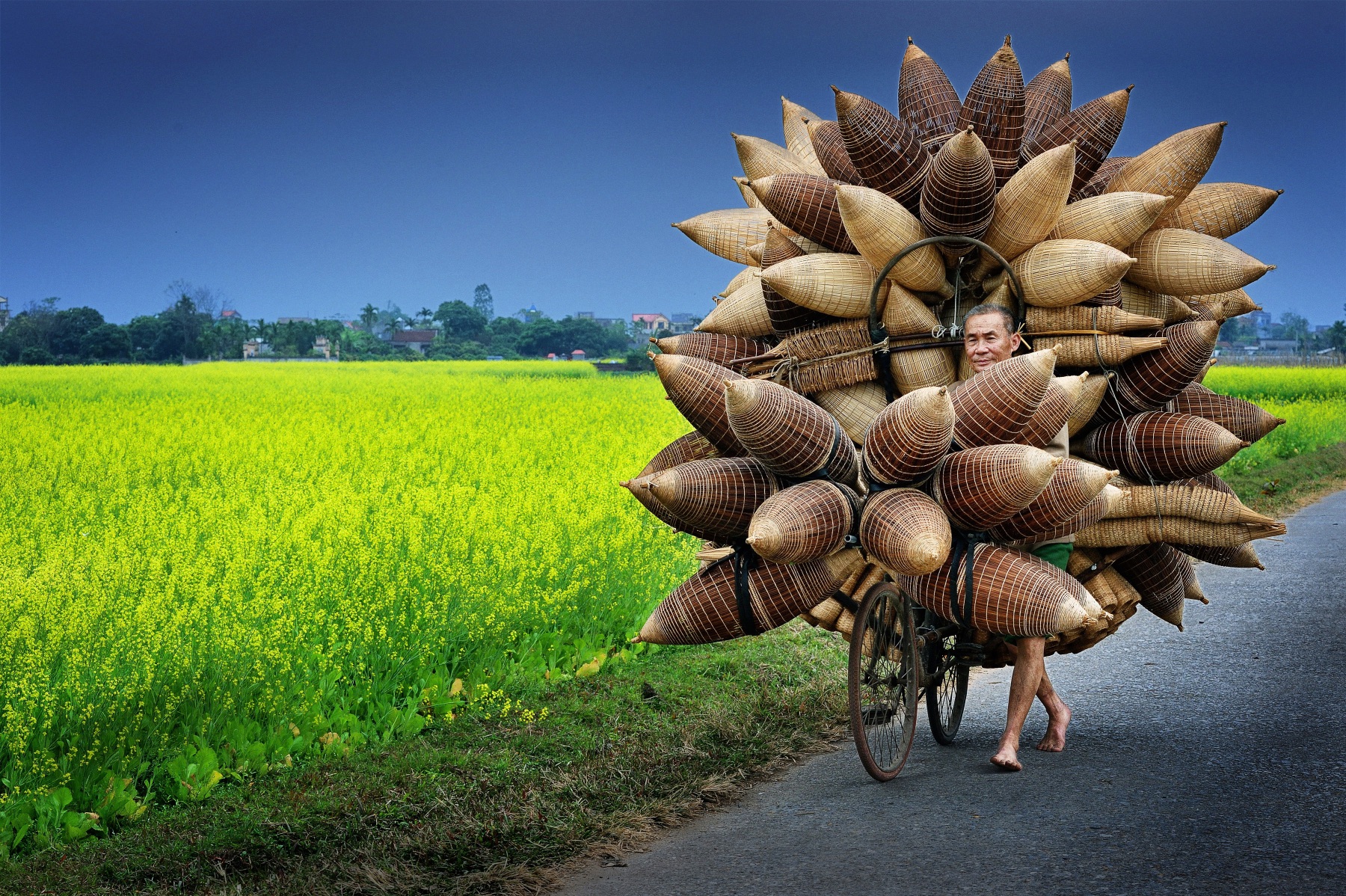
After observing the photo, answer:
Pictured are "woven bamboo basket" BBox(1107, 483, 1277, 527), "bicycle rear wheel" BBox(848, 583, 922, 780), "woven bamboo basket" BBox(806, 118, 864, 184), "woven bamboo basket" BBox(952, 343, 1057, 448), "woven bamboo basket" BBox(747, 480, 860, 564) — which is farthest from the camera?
"woven bamboo basket" BBox(806, 118, 864, 184)

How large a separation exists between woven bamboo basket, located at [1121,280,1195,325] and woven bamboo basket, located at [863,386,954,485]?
1454mm

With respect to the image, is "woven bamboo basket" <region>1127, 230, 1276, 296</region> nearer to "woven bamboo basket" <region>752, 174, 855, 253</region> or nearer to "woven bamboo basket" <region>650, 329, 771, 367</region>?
"woven bamboo basket" <region>752, 174, 855, 253</region>

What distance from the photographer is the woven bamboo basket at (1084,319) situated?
4.55 metres

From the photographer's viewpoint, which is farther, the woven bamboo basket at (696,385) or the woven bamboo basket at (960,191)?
the woven bamboo basket at (960,191)

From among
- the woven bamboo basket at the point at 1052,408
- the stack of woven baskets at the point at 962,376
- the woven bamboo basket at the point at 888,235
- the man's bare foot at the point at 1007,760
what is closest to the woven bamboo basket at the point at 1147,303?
the stack of woven baskets at the point at 962,376

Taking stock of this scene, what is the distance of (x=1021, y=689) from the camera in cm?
457

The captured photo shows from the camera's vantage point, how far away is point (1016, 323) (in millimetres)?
4602

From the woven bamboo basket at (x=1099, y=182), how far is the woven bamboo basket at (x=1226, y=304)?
0.59 meters

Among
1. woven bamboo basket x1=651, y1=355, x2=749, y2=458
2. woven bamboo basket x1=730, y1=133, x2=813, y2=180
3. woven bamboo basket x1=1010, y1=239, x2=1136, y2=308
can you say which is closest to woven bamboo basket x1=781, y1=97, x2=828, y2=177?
woven bamboo basket x1=730, y1=133, x2=813, y2=180

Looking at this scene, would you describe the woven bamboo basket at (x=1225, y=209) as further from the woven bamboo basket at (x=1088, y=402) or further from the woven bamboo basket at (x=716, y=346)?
the woven bamboo basket at (x=716, y=346)

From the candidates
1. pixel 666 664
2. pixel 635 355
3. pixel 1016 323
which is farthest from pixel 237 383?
pixel 635 355

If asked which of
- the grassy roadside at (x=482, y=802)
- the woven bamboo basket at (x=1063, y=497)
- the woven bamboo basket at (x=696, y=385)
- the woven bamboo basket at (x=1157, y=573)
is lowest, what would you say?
the grassy roadside at (x=482, y=802)

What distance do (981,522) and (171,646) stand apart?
3.07 m

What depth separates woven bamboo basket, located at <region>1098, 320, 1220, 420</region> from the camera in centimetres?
465
